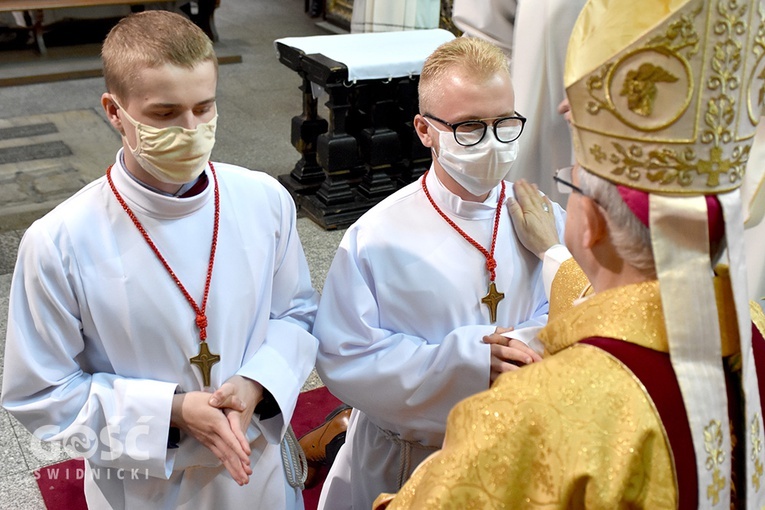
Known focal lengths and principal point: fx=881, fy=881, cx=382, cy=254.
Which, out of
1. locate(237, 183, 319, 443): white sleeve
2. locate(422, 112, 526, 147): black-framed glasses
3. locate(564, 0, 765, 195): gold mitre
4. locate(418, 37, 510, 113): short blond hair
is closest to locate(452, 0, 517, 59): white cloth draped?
locate(418, 37, 510, 113): short blond hair

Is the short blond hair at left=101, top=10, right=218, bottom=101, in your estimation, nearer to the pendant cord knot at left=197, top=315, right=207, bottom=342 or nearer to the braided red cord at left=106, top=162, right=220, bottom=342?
the braided red cord at left=106, top=162, right=220, bottom=342

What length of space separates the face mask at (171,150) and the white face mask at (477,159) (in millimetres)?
628

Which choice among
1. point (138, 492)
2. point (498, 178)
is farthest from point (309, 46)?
point (138, 492)

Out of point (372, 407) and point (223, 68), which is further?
point (223, 68)

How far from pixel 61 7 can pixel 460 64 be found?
7.17 metres

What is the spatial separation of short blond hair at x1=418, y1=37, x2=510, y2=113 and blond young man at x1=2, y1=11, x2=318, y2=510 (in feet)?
1.75

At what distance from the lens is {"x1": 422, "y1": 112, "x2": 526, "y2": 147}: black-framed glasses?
2.30 m

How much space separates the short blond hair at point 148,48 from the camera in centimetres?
198

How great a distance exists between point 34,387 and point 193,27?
36.1 inches

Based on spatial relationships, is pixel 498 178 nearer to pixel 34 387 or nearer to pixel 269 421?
pixel 269 421

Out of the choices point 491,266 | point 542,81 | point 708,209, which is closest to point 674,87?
point 708,209

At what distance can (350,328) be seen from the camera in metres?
2.34

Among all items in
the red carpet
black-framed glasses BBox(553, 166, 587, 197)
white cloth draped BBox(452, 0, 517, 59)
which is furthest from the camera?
white cloth draped BBox(452, 0, 517, 59)

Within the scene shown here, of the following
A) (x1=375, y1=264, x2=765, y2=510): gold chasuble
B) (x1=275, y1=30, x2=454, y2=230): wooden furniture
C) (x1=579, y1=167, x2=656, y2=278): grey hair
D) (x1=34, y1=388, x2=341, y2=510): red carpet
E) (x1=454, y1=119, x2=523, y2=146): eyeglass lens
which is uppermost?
(x1=579, y1=167, x2=656, y2=278): grey hair
